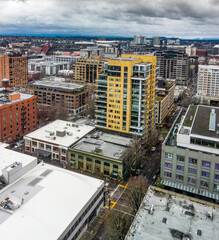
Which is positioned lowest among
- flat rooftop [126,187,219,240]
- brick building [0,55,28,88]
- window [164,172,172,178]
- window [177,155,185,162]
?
window [164,172,172,178]

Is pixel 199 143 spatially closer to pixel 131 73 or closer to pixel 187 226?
pixel 187 226

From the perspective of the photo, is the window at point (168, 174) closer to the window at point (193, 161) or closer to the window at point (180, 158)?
the window at point (180, 158)

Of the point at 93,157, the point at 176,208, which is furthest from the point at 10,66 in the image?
the point at 176,208

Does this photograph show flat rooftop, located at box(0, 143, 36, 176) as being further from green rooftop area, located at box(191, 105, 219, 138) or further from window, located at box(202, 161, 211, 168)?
green rooftop area, located at box(191, 105, 219, 138)

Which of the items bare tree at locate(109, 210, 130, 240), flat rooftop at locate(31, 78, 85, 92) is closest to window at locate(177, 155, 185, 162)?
bare tree at locate(109, 210, 130, 240)

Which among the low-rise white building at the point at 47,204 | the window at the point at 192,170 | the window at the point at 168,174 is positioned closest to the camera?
the low-rise white building at the point at 47,204

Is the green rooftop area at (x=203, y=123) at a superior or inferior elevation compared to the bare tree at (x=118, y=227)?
superior

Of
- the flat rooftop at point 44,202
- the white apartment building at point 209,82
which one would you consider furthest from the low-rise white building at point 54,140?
the white apartment building at point 209,82
